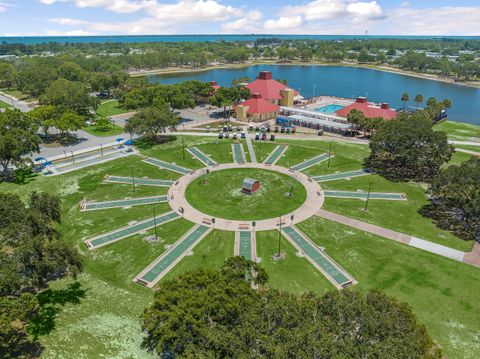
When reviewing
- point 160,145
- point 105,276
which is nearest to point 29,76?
point 160,145

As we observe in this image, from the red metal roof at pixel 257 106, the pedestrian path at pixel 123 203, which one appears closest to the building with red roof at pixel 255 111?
the red metal roof at pixel 257 106

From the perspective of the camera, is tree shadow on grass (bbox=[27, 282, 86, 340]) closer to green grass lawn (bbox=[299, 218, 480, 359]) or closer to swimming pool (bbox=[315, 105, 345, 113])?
green grass lawn (bbox=[299, 218, 480, 359])

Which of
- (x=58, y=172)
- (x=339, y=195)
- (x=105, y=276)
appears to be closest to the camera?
(x=105, y=276)

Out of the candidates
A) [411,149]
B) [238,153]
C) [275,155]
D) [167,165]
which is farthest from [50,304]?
[411,149]

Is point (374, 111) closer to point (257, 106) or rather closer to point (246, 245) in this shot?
point (257, 106)

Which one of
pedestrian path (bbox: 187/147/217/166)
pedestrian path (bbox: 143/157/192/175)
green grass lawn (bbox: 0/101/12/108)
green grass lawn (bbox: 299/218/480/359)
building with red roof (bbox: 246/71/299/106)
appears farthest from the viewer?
building with red roof (bbox: 246/71/299/106)

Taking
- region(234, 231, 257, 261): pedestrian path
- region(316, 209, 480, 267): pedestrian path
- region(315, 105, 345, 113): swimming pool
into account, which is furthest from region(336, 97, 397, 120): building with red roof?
region(234, 231, 257, 261): pedestrian path

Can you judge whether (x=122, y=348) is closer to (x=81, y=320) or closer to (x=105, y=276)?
(x=81, y=320)
